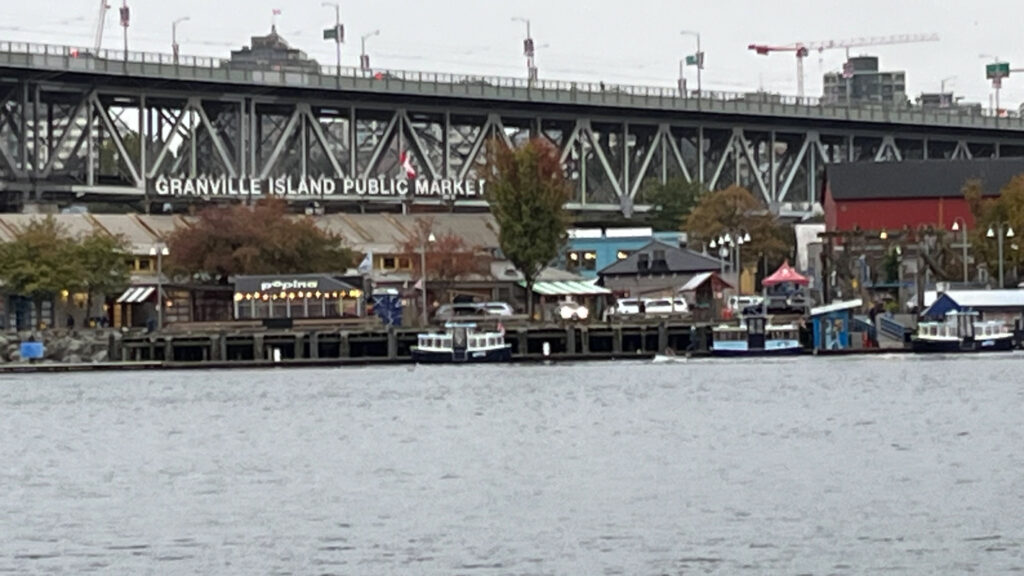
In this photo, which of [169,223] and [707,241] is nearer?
[169,223]

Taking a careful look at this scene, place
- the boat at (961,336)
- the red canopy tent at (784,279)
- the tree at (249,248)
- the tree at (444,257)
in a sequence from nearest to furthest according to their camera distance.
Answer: the boat at (961,336) → the red canopy tent at (784,279) → the tree at (249,248) → the tree at (444,257)

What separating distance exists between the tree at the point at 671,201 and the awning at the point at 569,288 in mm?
35050

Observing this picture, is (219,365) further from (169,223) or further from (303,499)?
(303,499)

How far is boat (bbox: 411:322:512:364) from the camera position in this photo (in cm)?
11981

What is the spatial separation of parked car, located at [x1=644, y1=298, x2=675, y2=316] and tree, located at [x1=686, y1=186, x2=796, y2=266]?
Result: 36449 millimetres

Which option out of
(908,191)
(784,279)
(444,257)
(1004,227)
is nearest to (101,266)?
(444,257)

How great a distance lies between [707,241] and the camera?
563ft

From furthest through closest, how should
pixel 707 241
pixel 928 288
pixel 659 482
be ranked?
pixel 707 241, pixel 928 288, pixel 659 482

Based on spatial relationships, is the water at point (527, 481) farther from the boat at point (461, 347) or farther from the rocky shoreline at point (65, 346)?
the rocky shoreline at point (65, 346)

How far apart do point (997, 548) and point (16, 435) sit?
127ft

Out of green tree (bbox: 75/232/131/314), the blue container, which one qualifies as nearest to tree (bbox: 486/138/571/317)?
green tree (bbox: 75/232/131/314)

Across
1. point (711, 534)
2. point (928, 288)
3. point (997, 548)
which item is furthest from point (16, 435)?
point (928, 288)

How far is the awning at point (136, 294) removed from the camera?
145375mm

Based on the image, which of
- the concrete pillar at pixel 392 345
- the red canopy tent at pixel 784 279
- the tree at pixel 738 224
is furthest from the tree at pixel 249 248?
the tree at pixel 738 224
